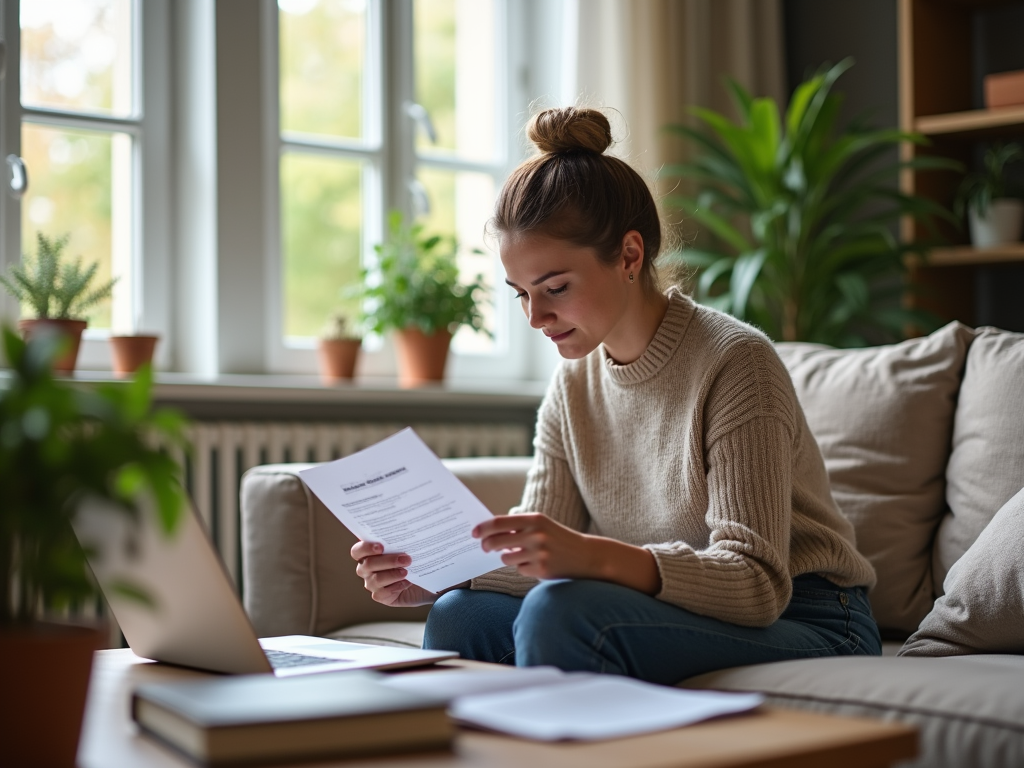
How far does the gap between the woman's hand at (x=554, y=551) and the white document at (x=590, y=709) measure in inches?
9.5

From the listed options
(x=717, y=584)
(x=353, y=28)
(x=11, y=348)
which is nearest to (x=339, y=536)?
(x=717, y=584)

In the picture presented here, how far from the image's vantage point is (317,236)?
311cm

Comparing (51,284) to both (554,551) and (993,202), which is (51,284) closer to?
(554,551)

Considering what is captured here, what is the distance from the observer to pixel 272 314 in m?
2.96

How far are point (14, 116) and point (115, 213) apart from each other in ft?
1.05

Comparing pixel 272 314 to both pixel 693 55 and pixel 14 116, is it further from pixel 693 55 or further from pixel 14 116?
pixel 693 55

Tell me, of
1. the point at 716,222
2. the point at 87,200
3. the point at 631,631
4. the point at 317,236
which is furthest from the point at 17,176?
the point at 631,631

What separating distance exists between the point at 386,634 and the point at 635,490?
51 cm

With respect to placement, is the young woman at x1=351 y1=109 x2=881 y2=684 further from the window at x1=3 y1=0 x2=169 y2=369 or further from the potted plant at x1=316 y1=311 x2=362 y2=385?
the window at x1=3 y1=0 x2=169 y2=369

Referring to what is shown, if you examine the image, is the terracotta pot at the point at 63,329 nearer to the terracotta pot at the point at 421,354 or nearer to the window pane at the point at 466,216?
the terracotta pot at the point at 421,354

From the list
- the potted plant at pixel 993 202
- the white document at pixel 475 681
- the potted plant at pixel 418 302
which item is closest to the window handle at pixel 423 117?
the potted plant at pixel 418 302

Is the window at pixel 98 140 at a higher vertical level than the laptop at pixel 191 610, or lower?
higher

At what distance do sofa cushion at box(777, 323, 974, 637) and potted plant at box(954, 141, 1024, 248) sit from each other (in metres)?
1.08

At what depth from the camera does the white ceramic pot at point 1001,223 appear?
2.91m
